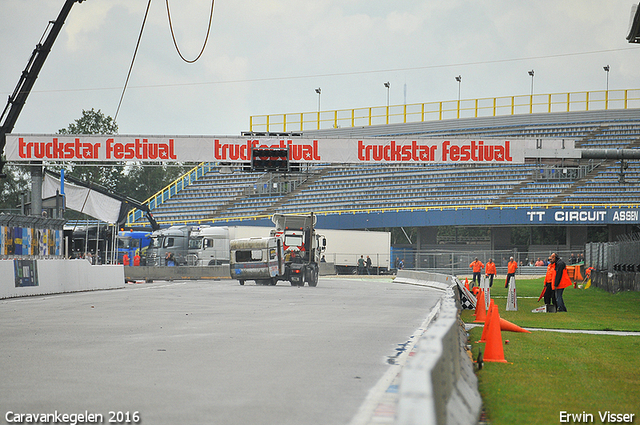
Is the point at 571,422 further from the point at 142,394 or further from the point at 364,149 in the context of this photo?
the point at 364,149

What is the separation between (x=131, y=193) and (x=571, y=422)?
103890 mm

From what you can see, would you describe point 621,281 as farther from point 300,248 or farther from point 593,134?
point 593,134

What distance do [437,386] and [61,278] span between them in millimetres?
25601

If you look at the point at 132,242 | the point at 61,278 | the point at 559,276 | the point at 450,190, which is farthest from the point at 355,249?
the point at 559,276

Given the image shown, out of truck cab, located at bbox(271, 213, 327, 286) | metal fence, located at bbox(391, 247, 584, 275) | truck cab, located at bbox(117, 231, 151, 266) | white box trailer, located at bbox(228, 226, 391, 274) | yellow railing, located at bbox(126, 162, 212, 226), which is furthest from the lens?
yellow railing, located at bbox(126, 162, 212, 226)

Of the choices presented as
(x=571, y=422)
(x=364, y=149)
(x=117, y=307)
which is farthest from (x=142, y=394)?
(x=364, y=149)

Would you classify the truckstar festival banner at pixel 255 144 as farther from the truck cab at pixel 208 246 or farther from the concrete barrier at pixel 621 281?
the truck cab at pixel 208 246

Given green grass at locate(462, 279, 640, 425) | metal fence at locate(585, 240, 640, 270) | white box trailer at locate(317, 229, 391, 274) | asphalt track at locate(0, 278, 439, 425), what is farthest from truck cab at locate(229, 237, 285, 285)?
green grass at locate(462, 279, 640, 425)

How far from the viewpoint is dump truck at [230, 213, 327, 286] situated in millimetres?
37250

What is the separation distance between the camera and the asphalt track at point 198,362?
690 centimetres

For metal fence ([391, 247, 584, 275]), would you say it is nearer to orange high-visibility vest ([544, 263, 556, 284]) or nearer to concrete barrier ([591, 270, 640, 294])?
concrete barrier ([591, 270, 640, 294])

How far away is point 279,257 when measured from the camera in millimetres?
37500

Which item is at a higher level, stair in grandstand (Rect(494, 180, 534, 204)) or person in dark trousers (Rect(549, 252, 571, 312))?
stair in grandstand (Rect(494, 180, 534, 204))

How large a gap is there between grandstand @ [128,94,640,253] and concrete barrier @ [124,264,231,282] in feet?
31.2
